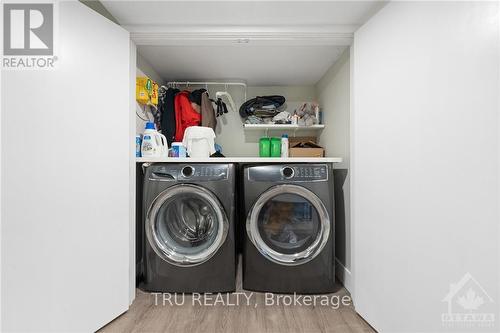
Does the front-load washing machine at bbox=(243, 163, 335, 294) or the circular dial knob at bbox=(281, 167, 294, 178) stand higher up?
the circular dial knob at bbox=(281, 167, 294, 178)

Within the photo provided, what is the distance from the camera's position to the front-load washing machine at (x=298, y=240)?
1.72m

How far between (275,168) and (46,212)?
1.35m

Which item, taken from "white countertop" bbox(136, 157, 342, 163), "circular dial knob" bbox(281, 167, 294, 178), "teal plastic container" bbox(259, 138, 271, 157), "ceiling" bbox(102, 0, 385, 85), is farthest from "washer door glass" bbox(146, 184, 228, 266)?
"ceiling" bbox(102, 0, 385, 85)

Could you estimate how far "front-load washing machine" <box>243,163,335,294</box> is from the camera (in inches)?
67.7

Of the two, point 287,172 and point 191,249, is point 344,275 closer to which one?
point 287,172

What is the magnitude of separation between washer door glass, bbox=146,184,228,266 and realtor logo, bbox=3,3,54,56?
1.04 meters

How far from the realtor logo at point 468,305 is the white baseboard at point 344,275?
78 cm

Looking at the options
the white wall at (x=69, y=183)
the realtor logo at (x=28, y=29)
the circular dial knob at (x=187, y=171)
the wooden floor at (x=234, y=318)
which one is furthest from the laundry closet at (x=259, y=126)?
the realtor logo at (x=28, y=29)

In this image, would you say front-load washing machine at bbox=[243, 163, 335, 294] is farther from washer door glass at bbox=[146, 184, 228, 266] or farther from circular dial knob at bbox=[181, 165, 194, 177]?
circular dial knob at bbox=[181, 165, 194, 177]

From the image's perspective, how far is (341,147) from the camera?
202 centimetres

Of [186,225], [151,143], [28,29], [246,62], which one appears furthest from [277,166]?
[28,29]

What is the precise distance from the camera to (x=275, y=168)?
176 centimetres

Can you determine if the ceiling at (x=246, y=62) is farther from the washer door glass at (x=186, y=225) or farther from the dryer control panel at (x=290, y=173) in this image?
the washer door glass at (x=186, y=225)

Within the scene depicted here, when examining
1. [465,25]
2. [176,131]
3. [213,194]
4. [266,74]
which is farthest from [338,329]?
[266,74]
